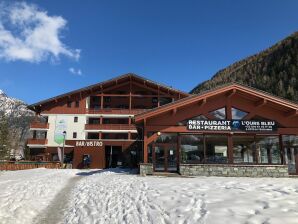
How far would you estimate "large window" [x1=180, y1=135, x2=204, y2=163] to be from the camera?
22.2 meters

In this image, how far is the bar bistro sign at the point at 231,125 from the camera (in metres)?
22.3

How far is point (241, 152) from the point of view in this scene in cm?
2231

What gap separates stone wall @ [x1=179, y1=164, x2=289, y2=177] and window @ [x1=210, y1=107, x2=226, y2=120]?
3474mm

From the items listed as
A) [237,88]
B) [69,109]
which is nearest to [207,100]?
[237,88]

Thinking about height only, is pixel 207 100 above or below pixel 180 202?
above

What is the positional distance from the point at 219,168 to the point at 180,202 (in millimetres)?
12176

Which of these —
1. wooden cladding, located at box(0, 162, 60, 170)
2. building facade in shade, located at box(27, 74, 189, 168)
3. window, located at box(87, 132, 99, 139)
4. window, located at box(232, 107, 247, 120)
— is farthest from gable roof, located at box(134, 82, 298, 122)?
window, located at box(87, 132, 99, 139)

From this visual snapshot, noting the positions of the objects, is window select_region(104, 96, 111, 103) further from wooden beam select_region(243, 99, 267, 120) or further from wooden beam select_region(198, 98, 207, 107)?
wooden beam select_region(243, 99, 267, 120)

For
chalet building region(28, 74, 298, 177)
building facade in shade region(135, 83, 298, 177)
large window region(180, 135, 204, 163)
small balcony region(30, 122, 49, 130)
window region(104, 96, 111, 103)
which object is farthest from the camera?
window region(104, 96, 111, 103)

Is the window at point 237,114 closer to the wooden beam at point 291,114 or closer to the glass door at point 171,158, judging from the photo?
the wooden beam at point 291,114

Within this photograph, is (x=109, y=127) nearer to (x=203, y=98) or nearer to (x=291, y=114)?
(x=203, y=98)

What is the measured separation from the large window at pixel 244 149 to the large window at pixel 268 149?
42 cm

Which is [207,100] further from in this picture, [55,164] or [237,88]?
[55,164]

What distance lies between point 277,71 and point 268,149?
73557 mm
